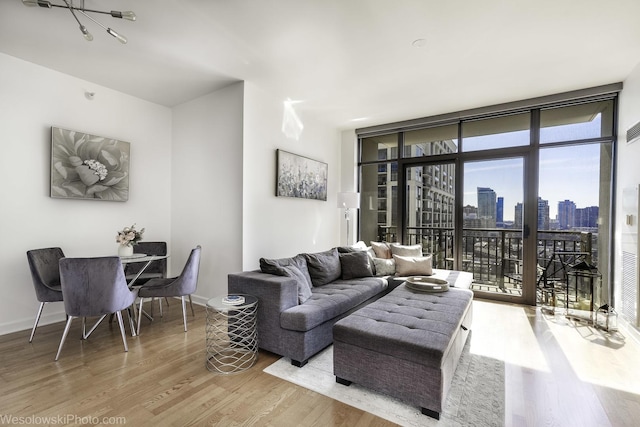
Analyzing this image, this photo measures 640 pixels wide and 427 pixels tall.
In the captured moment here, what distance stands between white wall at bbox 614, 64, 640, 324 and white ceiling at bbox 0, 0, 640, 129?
9.4 inches

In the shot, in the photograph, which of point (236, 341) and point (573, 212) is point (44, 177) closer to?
point (236, 341)

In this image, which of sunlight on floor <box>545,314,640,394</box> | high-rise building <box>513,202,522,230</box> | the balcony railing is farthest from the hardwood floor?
high-rise building <box>513,202,522,230</box>

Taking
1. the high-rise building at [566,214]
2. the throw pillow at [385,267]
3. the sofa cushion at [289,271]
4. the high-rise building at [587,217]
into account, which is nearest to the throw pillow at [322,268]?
the sofa cushion at [289,271]

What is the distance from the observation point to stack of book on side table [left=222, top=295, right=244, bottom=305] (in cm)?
230

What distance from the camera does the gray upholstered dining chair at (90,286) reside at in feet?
7.80

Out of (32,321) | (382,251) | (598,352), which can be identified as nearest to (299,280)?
(382,251)

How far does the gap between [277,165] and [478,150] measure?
307cm

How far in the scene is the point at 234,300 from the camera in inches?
92.1

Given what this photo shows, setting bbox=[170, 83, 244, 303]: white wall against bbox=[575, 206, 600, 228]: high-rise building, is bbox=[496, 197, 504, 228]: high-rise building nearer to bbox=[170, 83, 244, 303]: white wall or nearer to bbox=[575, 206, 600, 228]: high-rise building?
bbox=[575, 206, 600, 228]: high-rise building

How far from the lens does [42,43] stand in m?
2.75

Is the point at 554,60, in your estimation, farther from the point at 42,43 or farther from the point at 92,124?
the point at 92,124

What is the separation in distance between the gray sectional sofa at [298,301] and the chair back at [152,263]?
5.40ft

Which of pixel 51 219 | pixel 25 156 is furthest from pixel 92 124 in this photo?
pixel 51 219

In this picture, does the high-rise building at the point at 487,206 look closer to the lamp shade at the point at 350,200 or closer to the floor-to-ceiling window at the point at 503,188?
the floor-to-ceiling window at the point at 503,188
